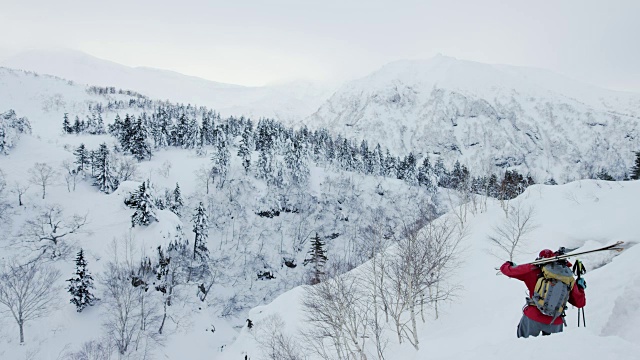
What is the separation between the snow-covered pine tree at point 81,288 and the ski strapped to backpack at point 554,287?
143 feet

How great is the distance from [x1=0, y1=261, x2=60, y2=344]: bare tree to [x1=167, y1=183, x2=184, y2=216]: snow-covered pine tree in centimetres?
2257

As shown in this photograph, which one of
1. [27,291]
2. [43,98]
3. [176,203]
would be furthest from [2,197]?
[43,98]

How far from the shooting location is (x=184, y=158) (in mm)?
82062

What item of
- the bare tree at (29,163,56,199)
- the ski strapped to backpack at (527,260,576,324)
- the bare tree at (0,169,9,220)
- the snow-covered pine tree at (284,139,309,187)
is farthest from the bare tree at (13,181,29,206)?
the ski strapped to backpack at (527,260,576,324)

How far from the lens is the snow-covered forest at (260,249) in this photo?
18.6 metres

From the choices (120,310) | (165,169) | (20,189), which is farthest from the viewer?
(165,169)

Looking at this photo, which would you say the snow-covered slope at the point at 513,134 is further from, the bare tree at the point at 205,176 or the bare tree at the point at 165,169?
the bare tree at the point at 165,169

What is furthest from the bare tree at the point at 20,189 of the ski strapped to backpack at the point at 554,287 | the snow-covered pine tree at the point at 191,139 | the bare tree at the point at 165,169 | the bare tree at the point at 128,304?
the ski strapped to backpack at the point at 554,287

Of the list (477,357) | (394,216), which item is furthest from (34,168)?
(394,216)

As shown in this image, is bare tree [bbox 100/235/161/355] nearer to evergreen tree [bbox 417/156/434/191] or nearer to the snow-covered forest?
the snow-covered forest

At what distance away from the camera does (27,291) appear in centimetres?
3434

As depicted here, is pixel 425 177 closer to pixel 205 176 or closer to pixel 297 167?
pixel 297 167

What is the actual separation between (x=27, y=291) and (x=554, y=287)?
47.8 meters

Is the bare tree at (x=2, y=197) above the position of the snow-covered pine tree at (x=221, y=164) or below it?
below
